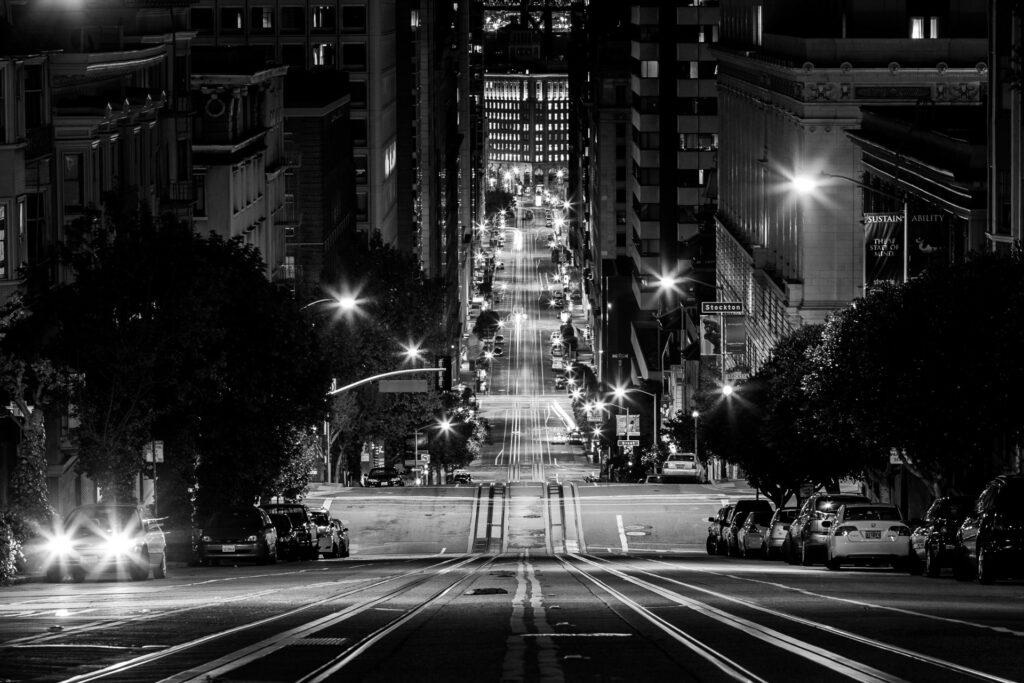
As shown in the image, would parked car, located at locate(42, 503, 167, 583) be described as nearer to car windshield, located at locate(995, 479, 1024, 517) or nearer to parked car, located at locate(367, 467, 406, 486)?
car windshield, located at locate(995, 479, 1024, 517)

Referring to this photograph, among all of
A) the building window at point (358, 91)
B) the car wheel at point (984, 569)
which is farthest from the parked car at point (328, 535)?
the building window at point (358, 91)

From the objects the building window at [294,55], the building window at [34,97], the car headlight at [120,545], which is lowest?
the car headlight at [120,545]

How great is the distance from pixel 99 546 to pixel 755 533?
20.4 metres

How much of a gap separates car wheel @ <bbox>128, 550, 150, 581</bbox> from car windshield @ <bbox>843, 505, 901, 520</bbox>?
1431cm

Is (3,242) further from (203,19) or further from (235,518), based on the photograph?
(203,19)

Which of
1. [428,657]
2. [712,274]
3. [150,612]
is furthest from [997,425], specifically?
[712,274]

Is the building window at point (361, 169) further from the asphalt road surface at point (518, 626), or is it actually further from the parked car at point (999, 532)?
the parked car at point (999, 532)

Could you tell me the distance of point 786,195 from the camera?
103 meters

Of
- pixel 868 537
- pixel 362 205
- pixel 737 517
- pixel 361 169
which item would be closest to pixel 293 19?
pixel 361 169

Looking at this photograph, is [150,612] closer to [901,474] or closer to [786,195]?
[901,474]

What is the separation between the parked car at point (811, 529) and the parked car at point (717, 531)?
11.3 m

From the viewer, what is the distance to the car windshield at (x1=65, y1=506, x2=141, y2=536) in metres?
37.4

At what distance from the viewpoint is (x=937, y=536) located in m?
34.8

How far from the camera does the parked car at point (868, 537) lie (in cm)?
3888
